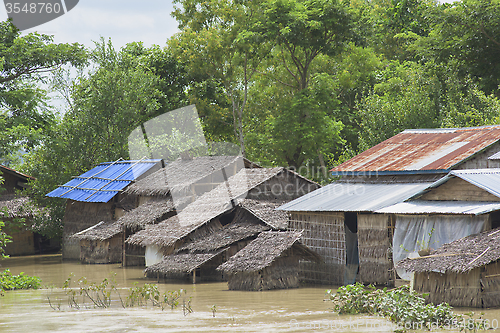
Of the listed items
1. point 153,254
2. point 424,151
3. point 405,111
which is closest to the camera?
point 424,151

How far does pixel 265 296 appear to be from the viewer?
13719mm

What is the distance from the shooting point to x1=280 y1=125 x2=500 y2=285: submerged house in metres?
14.1

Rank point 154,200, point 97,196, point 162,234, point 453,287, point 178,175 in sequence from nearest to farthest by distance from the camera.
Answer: point 453,287
point 162,234
point 154,200
point 178,175
point 97,196

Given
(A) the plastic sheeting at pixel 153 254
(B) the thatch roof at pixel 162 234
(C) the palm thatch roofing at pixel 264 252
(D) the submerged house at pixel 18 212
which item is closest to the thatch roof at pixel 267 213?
(C) the palm thatch roofing at pixel 264 252

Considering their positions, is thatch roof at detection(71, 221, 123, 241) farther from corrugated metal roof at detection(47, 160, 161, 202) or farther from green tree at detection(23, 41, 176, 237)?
green tree at detection(23, 41, 176, 237)

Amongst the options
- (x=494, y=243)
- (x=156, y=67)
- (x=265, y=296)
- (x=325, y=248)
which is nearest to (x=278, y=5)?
(x=156, y=67)

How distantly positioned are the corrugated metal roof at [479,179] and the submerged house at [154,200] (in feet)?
30.6

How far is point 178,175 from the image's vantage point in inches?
872

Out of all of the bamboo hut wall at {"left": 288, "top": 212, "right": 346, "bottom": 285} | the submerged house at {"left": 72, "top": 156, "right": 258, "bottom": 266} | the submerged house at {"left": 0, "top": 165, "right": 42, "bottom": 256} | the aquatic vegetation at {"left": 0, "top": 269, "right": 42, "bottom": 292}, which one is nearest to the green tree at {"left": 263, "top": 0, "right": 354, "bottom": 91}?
the submerged house at {"left": 72, "top": 156, "right": 258, "bottom": 266}

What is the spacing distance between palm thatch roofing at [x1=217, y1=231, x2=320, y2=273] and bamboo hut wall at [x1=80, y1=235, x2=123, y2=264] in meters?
9.25

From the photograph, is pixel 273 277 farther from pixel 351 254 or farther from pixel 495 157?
pixel 495 157

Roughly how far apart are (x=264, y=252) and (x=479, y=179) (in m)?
5.54

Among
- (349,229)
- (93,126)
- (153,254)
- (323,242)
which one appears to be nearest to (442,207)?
(349,229)

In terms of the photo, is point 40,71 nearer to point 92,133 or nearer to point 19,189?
point 92,133
